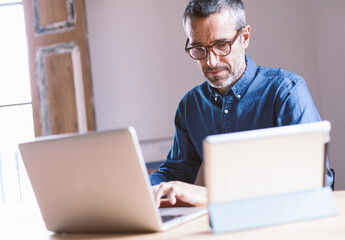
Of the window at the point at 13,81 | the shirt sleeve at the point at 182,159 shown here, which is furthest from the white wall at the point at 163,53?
the shirt sleeve at the point at 182,159

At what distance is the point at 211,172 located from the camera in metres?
0.85

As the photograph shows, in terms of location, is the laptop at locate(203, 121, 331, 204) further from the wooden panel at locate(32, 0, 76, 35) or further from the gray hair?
the wooden panel at locate(32, 0, 76, 35)

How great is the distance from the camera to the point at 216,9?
1723 millimetres

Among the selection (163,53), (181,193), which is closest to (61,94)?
(163,53)

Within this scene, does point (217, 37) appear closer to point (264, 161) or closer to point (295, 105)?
point (295, 105)

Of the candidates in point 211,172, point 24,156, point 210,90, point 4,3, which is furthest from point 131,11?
point 211,172

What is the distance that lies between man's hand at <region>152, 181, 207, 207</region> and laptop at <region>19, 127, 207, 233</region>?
0.05 metres

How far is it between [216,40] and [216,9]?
124 mm

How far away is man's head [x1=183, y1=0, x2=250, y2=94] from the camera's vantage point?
1.70 meters

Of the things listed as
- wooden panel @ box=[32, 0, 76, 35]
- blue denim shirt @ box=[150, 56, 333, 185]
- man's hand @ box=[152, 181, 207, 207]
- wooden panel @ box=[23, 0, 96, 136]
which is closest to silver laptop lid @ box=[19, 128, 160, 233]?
man's hand @ box=[152, 181, 207, 207]

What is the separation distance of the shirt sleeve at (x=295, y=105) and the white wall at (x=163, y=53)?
1.82 meters

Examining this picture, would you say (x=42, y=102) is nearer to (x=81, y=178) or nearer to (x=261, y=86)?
(x=261, y=86)

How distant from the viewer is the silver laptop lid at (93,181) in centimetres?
96

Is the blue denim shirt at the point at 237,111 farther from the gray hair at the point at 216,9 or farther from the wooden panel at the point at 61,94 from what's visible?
the wooden panel at the point at 61,94
